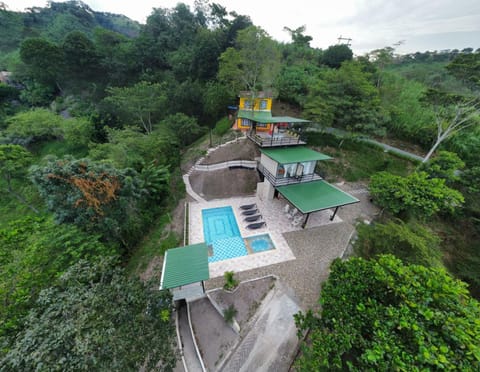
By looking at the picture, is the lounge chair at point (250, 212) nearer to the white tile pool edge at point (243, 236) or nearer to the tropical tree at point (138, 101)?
the white tile pool edge at point (243, 236)

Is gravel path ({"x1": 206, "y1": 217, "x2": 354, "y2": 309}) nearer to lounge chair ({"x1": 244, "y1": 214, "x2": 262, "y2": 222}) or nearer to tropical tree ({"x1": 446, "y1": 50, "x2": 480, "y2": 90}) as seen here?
lounge chair ({"x1": 244, "y1": 214, "x2": 262, "y2": 222})

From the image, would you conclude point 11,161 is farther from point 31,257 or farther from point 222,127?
point 222,127

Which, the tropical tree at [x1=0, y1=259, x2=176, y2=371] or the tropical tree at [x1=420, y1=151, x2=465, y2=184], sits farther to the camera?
the tropical tree at [x1=420, y1=151, x2=465, y2=184]

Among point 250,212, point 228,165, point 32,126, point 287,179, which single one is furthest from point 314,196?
point 32,126

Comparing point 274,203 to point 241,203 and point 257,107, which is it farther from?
point 257,107

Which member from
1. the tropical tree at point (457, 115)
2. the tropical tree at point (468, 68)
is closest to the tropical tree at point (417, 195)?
the tropical tree at point (457, 115)

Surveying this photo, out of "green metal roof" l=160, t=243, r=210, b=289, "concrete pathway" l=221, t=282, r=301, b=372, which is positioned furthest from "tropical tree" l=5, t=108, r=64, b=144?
"concrete pathway" l=221, t=282, r=301, b=372
